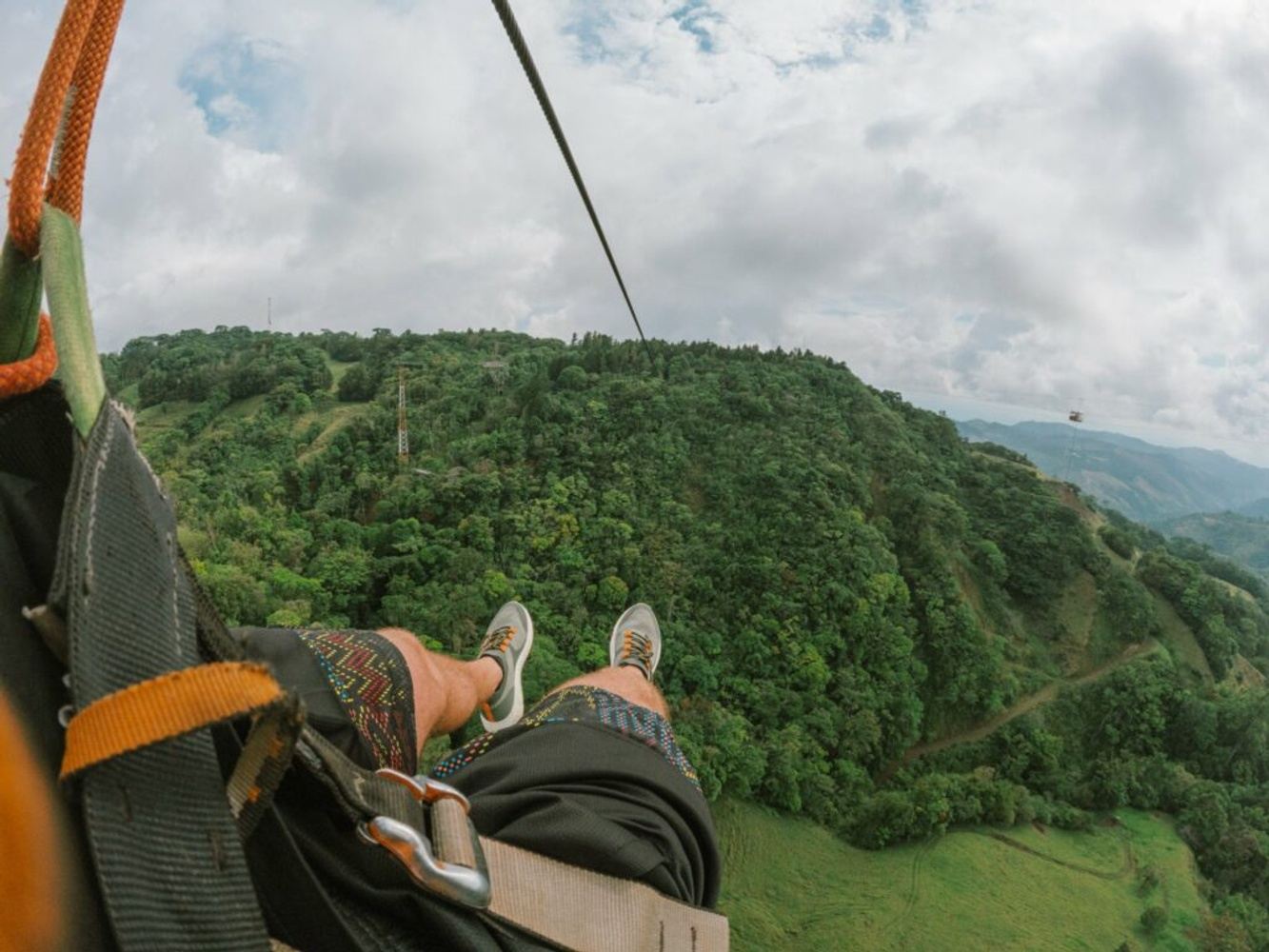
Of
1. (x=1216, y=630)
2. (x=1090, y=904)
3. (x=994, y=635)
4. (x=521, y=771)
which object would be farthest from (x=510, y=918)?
(x=1216, y=630)

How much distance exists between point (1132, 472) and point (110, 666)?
600ft

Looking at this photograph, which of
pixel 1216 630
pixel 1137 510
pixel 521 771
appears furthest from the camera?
pixel 1137 510

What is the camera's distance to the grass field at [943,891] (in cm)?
931

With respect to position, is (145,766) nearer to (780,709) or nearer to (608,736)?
(608,736)

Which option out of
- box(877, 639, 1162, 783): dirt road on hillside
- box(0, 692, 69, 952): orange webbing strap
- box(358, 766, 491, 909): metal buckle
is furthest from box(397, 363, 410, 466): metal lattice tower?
box(0, 692, 69, 952): orange webbing strap

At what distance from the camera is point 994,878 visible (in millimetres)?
11461

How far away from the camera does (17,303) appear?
1.64ft

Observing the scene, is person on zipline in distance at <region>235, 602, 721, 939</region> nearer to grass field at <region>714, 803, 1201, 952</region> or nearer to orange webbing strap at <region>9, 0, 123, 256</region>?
orange webbing strap at <region>9, 0, 123, 256</region>

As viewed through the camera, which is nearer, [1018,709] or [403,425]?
[1018,709]

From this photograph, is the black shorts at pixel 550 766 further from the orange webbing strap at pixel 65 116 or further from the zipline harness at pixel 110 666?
the orange webbing strap at pixel 65 116

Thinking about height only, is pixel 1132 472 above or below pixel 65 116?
above

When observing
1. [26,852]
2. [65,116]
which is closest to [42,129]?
[65,116]

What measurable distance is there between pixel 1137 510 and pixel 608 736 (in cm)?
15466

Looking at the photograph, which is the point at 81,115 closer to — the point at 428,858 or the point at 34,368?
the point at 34,368
